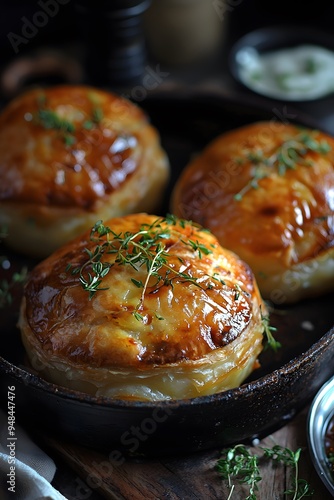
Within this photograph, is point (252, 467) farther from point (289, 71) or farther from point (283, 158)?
point (289, 71)

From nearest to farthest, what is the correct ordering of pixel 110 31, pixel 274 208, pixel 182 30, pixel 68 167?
1. pixel 274 208
2. pixel 68 167
3. pixel 110 31
4. pixel 182 30

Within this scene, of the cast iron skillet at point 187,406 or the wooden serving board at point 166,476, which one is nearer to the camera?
the cast iron skillet at point 187,406

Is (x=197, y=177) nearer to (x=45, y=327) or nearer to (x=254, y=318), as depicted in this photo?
(x=254, y=318)

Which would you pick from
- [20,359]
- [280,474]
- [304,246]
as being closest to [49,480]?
[20,359]

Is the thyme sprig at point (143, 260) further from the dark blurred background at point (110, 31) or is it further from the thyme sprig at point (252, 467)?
the dark blurred background at point (110, 31)

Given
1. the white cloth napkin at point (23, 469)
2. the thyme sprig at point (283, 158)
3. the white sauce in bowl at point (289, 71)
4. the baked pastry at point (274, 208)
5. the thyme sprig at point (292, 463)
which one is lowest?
the thyme sprig at point (292, 463)

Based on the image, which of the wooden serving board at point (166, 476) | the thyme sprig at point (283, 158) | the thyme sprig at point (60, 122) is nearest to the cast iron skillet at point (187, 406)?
the wooden serving board at point (166, 476)

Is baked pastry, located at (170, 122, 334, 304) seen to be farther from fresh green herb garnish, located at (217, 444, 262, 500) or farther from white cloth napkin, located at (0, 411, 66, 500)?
white cloth napkin, located at (0, 411, 66, 500)

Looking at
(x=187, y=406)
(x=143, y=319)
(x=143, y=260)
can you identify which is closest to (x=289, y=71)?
(x=143, y=260)
